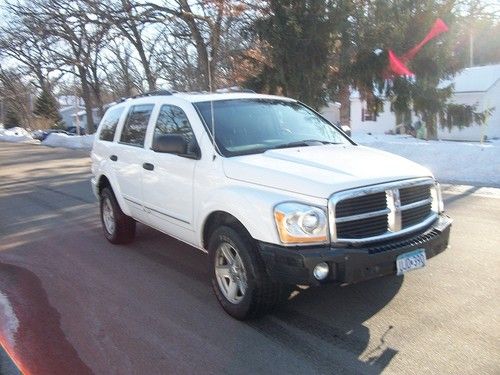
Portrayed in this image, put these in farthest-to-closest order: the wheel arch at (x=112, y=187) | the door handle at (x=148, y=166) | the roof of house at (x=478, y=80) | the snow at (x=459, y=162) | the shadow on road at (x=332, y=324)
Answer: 1. the roof of house at (x=478, y=80)
2. the snow at (x=459, y=162)
3. the wheel arch at (x=112, y=187)
4. the door handle at (x=148, y=166)
5. the shadow on road at (x=332, y=324)

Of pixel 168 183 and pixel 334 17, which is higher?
pixel 334 17

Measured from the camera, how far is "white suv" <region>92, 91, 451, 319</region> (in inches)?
145

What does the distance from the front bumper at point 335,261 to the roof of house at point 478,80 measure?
29971 mm

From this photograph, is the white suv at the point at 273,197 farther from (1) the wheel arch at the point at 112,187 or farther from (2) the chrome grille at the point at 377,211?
(1) the wheel arch at the point at 112,187

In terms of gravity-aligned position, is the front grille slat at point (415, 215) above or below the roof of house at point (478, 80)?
below

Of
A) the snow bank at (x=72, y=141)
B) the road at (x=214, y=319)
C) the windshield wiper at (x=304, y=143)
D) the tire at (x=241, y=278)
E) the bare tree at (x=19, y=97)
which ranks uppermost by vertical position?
the bare tree at (x=19, y=97)

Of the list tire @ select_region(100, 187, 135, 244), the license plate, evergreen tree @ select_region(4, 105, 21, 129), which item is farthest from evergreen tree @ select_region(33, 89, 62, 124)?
the license plate

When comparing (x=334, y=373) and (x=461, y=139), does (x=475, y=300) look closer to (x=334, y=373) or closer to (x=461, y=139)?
(x=334, y=373)

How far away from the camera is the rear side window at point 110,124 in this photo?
22.4 feet

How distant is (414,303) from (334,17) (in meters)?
12.7

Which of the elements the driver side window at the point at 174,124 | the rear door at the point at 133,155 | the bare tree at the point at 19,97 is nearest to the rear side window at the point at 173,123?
the driver side window at the point at 174,124

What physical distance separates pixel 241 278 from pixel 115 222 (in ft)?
10.1

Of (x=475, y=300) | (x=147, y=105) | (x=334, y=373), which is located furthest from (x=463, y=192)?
(x=334, y=373)

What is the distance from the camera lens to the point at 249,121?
16.6 feet
